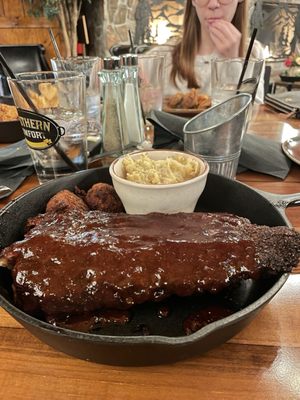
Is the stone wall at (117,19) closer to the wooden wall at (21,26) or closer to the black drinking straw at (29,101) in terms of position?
the wooden wall at (21,26)

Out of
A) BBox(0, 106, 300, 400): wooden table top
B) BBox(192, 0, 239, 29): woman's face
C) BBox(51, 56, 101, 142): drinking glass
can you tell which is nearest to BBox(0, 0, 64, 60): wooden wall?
BBox(192, 0, 239, 29): woman's face

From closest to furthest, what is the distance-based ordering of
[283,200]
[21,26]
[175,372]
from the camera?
1. [175,372]
2. [283,200]
3. [21,26]

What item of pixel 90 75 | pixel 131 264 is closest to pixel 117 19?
pixel 90 75

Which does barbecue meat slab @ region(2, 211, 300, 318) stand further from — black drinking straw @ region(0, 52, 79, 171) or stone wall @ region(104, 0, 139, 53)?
stone wall @ region(104, 0, 139, 53)

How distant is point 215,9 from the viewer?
2.87 meters

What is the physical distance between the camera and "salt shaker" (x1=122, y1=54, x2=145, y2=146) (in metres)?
1.50

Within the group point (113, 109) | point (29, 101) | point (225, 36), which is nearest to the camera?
point (29, 101)

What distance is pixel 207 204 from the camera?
1.06 m

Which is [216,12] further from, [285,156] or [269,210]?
[269,210]

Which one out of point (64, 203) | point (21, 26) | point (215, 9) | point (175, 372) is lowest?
point (175, 372)

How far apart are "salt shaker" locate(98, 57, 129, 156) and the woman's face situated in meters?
1.86

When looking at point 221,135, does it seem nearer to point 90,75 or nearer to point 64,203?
point 64,203

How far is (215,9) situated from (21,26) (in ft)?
11.8

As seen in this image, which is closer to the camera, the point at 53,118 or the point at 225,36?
the point at 53,118
